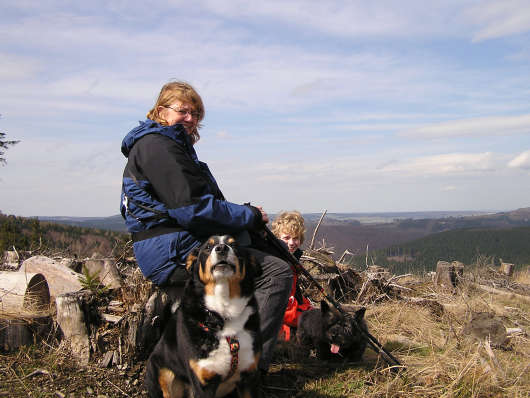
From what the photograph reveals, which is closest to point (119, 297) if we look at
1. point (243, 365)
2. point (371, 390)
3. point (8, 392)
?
point (8, 392)

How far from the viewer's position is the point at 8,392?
3.84 metres

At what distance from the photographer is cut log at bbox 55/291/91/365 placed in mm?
4531

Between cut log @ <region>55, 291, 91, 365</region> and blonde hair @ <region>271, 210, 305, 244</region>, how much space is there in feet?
8.63

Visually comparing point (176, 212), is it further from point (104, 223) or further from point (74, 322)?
point (104, 223)

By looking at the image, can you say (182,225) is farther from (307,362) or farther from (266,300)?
(307,362)

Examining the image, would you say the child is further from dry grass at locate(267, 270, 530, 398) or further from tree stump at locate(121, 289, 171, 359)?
tree stump at locate(121, 289, 171, 359)

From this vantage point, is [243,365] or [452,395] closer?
[243,365]

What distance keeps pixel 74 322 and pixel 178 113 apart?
2.53m

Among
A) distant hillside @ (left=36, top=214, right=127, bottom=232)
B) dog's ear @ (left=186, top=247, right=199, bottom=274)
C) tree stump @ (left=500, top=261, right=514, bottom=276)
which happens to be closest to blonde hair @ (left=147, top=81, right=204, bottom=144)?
dog's ear @ (left=186, top=247, right=199, bottom=274)

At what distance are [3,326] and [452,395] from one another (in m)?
4.66

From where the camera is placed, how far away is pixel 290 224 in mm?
5793

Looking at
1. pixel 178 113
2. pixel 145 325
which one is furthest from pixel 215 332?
pixel 178 113

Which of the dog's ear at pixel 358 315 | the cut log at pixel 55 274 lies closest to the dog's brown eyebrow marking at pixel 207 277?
the dog's ear at pixel 358 315

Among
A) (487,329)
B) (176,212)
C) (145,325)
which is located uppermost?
(176,212)
